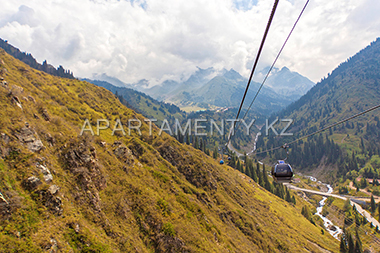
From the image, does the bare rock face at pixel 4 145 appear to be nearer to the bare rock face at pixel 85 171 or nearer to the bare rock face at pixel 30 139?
the bare rock face at pixel 30 139

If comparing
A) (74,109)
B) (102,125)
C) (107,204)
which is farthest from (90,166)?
(74,109)

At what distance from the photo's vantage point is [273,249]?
51.6 m

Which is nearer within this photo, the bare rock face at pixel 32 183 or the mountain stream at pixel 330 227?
the bare rock face at pixel 32 183

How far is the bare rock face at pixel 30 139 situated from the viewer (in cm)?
2408

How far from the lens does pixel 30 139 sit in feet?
82.0

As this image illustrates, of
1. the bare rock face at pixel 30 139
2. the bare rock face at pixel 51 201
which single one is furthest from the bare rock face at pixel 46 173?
the bare rock face at pixel 30 139

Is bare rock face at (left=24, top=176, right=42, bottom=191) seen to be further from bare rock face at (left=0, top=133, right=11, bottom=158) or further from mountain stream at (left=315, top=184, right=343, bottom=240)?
mountain stream at (left=315, top=184, right=343, bottom=240)

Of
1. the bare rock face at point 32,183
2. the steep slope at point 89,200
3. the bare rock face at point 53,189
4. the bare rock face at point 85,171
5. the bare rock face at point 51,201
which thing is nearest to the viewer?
the steep slope at point 89,200

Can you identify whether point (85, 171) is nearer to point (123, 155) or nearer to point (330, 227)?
point (123, 155)

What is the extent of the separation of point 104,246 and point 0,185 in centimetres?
1277

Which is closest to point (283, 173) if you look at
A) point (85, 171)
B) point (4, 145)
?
point (85, 171)

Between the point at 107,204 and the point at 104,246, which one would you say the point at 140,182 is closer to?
the point at 107,204

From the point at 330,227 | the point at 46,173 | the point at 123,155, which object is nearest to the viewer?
the point at 46,173

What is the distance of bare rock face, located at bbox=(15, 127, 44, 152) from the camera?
24.1 meters
